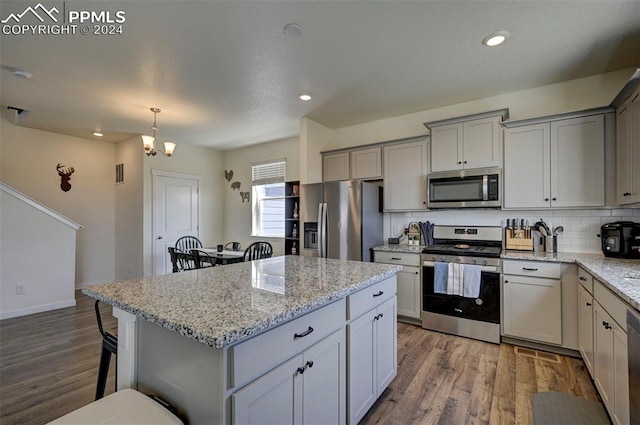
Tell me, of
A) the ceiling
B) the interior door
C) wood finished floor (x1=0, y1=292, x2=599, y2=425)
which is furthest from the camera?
the interior door

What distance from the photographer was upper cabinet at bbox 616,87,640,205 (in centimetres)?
224

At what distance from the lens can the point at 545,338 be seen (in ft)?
9.05

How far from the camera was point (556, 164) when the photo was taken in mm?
2951

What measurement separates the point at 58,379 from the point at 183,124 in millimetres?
3525

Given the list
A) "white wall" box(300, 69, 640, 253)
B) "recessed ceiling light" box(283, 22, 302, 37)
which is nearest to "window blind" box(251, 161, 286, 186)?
"white wall" box(300, 69, 640, 253)

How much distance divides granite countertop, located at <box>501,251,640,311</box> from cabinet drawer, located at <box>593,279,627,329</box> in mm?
51

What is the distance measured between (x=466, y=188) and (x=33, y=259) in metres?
5.79

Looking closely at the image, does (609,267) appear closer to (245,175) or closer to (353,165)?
(353,165)

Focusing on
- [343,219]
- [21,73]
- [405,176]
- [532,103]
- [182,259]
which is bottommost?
[182,259]

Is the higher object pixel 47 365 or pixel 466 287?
pixel 466 287

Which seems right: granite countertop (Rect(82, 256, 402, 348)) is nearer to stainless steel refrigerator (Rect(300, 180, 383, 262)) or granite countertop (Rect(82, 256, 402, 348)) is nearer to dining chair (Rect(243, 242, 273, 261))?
stainless steel refrigerator (Rect(300, 180, 383, 262))

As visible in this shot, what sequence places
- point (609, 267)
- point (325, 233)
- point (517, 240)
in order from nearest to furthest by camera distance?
point (609, 267)
point (517, 240)
point (325, 233)

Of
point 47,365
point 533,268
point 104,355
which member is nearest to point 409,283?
point 533,268

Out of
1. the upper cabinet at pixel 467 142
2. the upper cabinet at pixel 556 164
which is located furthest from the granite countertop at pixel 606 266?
the upper cabinet at pixel 467 142
